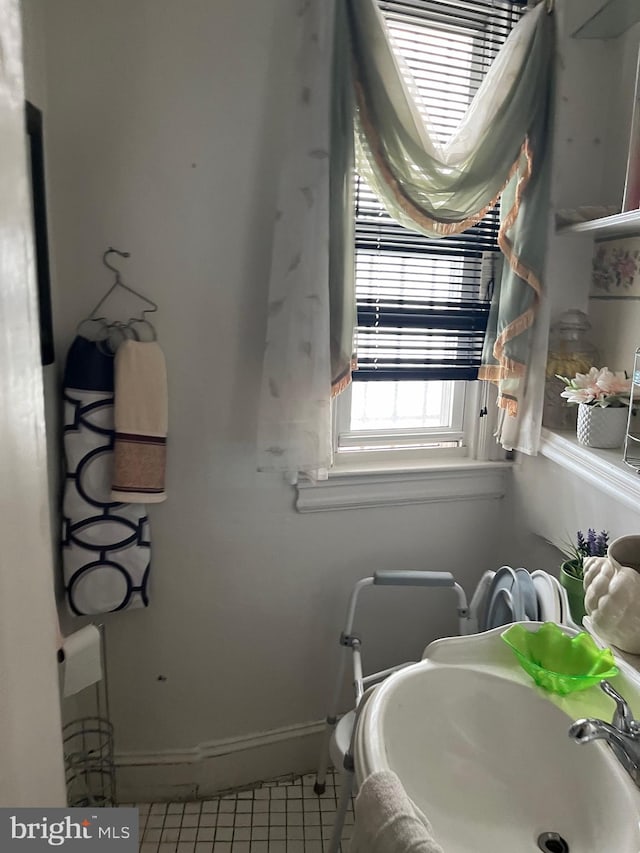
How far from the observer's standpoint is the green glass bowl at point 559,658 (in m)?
1.10

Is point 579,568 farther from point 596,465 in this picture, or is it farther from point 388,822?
point 388,822

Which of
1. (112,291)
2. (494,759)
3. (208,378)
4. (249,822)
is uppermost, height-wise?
(112,291)

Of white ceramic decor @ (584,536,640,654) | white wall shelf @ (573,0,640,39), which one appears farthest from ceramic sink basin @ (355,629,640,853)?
white wall shelf @ (573,0,640,39)

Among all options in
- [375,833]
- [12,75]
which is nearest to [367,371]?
[375,833]

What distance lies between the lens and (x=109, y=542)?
1472 millimetres

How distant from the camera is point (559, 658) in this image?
118 centimetres

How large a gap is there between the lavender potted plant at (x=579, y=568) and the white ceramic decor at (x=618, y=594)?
282 mm

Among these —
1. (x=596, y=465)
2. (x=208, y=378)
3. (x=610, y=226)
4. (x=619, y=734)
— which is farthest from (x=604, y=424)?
(x=208, y=378)

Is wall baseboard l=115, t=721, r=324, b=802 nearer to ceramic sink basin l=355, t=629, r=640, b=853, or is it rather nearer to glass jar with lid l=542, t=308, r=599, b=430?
ceramic sink basin l=355, t=629, r=640, b=853

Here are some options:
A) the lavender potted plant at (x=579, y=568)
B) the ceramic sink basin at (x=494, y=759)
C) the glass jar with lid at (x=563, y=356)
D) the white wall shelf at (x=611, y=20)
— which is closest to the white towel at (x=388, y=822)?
the ceramic sink basin at (x=494, y=759)

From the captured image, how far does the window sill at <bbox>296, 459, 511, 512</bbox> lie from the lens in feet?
5.60

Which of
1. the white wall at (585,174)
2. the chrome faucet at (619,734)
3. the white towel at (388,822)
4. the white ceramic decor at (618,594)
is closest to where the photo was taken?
the white towel at (388,822)

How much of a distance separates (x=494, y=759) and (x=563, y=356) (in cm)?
102

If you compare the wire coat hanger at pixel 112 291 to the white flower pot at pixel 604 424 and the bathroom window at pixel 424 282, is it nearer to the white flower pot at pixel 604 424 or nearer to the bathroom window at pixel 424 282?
the bathroom window at pixel 424 282
